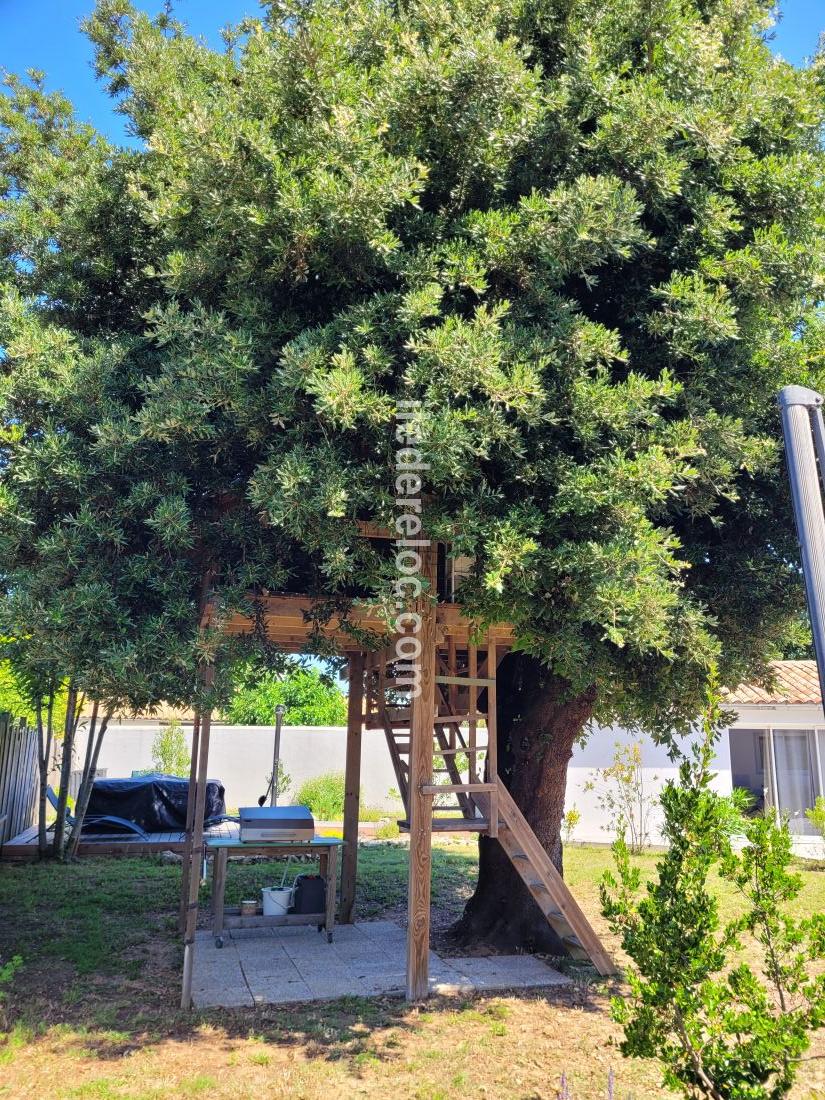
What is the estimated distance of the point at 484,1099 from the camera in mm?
4266

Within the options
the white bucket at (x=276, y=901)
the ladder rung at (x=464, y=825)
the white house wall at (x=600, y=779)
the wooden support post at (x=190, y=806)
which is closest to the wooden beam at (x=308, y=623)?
the wooden support post at (x=190, y=806)

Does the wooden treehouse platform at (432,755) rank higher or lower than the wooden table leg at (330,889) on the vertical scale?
higher

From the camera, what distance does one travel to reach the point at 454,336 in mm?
4285

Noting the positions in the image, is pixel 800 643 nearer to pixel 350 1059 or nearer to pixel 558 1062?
pixel 558 1062

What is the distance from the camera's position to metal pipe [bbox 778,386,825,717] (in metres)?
2.72

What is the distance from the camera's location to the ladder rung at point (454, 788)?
5758 millimetres

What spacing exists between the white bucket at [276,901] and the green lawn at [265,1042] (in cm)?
95

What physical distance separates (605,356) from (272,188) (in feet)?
7.11

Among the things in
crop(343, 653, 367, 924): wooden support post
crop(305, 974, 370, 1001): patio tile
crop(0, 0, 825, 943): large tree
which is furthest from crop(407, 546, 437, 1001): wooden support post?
crop(343, 653, 367, 924): wooden support post

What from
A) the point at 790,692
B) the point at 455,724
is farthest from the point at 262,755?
the point at 455,724

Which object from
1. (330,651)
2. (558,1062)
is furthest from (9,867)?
(558,1062)

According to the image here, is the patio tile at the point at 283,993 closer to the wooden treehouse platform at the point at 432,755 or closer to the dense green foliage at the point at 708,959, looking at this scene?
the wooden treehouse platform at the point at 432,755

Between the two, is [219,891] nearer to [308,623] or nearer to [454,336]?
[308,623]

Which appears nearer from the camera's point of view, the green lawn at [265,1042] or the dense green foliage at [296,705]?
the green lawn at [265,1042]
